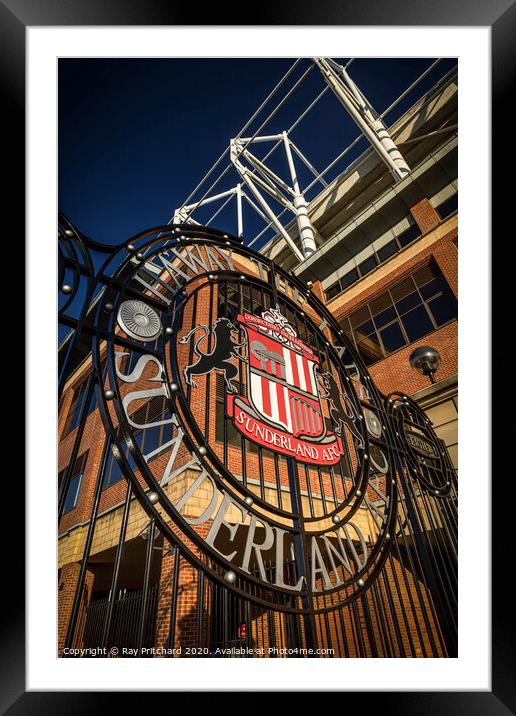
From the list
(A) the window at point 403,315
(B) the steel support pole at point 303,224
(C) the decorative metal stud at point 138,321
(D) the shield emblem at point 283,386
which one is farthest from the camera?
(B) the steel support pole at point 303,224

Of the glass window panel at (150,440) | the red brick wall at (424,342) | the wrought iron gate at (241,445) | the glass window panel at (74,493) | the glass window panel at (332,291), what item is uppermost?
the glass window panel at (332,291)

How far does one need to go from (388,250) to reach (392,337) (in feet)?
8.41

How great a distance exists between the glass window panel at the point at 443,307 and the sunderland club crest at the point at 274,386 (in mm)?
5908

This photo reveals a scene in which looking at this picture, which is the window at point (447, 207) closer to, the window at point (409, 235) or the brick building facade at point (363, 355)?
the brick building facade at point (363, 355)

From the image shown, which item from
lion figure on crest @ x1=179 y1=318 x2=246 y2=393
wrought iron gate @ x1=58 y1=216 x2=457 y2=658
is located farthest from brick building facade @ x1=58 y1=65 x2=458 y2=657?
lion figure on crest @ x1=179 y1=318 x2=246 y2=393

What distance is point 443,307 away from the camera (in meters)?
8.54

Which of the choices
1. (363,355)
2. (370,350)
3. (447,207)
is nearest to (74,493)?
(363,355)

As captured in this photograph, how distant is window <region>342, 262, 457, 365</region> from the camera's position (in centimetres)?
862

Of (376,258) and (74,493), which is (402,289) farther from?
(74,493)
